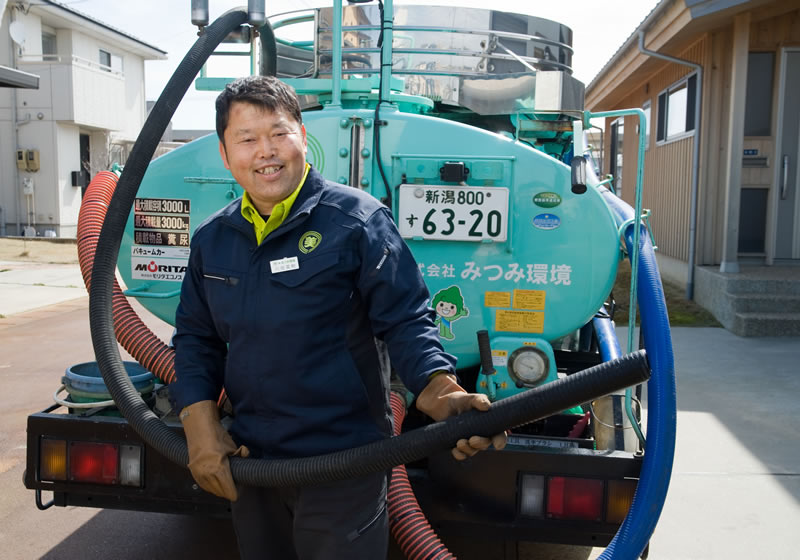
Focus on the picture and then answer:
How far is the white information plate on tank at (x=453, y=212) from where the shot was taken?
282 centimetres

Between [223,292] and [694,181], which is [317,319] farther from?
[694,181]

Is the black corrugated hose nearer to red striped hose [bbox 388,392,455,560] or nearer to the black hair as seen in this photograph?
red striped hose [bbox 388,392,455,560]

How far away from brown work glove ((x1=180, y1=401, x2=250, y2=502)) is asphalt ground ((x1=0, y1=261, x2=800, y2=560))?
1.70m

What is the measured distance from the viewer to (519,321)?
289 centimetres

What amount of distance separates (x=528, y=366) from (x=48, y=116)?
2205 cm

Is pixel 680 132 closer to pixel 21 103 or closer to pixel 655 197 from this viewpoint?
pixel 655 197


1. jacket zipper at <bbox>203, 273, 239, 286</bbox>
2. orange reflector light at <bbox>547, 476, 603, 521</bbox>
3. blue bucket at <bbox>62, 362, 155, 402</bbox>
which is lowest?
orange reflector light at <bbox>547, 476, 603, 521</bbox>

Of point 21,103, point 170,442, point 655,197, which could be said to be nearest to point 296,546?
point 170,442

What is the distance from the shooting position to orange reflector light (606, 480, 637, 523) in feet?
8.41

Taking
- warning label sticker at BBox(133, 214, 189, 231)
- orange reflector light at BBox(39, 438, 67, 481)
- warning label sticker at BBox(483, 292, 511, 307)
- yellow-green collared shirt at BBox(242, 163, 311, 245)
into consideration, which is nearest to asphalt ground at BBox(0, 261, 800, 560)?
orange reflector light at BBox(39, 438, 67, 481)

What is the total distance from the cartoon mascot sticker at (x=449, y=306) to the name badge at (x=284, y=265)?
1.09 meters

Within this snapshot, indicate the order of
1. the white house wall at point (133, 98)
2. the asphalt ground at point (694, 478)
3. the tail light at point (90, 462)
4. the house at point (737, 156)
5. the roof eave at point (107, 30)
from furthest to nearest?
1. the white house wall at point (133, 98)
2. the roof eave at point (107, 30)
3. the house at point (737, 156)
4. the asphalt ground at point (694, 478)
5. the tail light at point (90, 462)

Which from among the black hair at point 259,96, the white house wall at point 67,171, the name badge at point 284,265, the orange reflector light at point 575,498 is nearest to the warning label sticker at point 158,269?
the black hair at point 259,96

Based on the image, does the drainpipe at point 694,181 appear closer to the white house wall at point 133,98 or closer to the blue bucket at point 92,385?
the blue bucket at point 92,385
